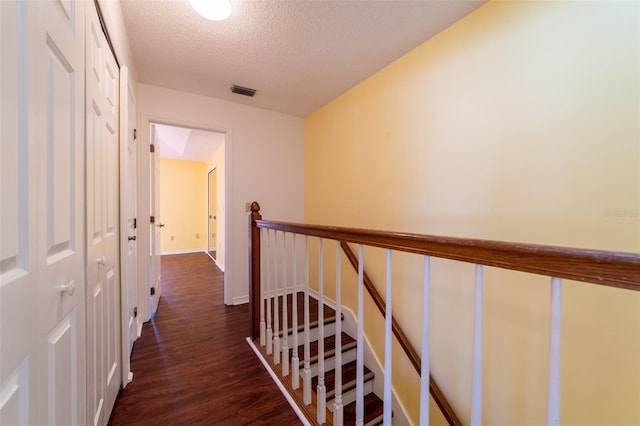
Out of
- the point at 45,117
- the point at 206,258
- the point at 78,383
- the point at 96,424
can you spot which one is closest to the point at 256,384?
the point at 96,424

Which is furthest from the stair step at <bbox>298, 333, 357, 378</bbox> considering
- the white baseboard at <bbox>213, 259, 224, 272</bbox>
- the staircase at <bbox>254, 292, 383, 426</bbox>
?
the white baseboard at <bbox>213, 259, 224, 272</bbox>

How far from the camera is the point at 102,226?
3.76 feet

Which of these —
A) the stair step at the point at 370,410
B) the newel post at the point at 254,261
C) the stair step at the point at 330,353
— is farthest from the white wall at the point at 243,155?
the stair step at the point at 370,410

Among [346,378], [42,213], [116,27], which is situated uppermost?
[116,27]

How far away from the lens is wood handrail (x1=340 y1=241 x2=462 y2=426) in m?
1.60

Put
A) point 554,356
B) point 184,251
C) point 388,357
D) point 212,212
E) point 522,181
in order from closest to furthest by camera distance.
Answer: point 554,356 → point 388,357 → point 522,181 → point 212,212 → point 184,251

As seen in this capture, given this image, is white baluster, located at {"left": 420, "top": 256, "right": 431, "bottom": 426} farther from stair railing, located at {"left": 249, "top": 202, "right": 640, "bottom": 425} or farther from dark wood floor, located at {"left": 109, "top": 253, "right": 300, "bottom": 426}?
dark wood floor, located at {"left": 109, "top": 253, "right": 300, "bottom": 426}

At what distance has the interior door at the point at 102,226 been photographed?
3.14 ft

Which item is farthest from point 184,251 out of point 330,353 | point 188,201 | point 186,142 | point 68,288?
point 68,288

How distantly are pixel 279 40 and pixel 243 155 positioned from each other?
1.35 m

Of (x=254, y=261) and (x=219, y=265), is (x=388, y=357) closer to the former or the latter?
(x=254, y=261)

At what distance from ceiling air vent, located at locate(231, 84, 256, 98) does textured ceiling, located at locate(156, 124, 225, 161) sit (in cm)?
87

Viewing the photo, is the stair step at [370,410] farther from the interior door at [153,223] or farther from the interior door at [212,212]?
the interior door at [212,212]

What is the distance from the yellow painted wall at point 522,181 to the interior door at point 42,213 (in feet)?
5.96
